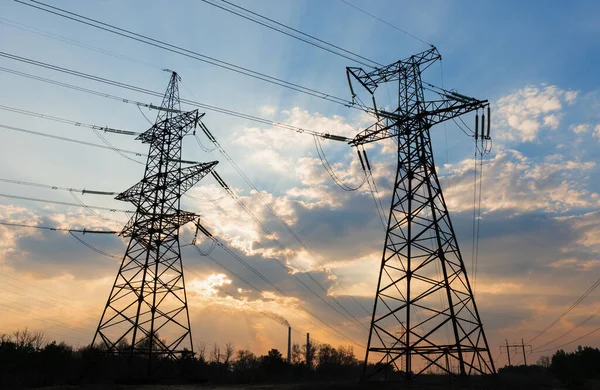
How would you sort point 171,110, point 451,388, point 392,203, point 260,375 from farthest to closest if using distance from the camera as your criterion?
1. point 260,375
2. point 171,110
3. point 392,203
4. point 451,388

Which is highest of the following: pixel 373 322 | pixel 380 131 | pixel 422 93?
pixel 422 93

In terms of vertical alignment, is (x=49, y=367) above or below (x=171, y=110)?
below

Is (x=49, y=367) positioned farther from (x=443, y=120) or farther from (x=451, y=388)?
(x=443, y=120)

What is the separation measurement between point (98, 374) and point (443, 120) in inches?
1324

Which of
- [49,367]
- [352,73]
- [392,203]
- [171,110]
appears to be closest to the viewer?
[392,203]

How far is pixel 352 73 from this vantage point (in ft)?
102

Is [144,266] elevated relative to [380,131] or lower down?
lower down

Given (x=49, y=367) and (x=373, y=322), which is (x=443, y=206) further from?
(x=49, y=367)

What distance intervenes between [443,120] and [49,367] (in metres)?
46.0

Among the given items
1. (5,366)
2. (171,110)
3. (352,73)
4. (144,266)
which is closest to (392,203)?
(352,73)

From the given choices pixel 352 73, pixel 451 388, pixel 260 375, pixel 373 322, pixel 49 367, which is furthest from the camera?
pixel 260 375

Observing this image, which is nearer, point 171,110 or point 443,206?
point 443,206

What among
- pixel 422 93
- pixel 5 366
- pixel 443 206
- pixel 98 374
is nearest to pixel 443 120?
pixel 422 93

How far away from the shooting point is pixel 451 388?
70.4 ft
